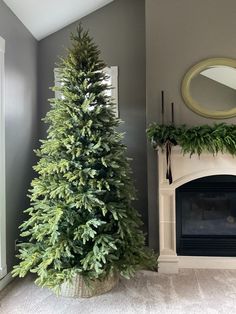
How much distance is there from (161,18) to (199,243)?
2.48 metres

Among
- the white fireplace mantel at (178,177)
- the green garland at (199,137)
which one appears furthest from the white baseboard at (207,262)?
the green garland at (199,137)

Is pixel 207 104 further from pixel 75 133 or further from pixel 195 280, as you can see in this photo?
pixel 195 280

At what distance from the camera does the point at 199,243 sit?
351 cm

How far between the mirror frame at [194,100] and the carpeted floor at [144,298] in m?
1.66

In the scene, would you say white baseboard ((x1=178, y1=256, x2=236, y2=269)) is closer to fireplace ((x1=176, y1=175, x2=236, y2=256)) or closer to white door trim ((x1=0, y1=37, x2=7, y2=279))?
fireplace ((x1=176, y1=175, x2=236, y2=256))

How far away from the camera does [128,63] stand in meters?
4.01

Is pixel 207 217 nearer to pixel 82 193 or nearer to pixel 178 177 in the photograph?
pixel 178 177

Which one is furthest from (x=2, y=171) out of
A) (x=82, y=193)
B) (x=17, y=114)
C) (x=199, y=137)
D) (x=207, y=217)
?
(x=207, y=217)

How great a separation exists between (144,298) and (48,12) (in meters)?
2.98

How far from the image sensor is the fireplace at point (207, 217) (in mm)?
3479

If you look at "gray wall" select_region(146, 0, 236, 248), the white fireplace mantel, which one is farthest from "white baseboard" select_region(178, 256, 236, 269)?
"gray wall" select_region(146, 0, 236, 248)

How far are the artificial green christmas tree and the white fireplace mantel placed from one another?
564mm

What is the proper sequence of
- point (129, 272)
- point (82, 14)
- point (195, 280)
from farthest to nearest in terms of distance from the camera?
point (82, 14) < point (195, 280) < point (129, 272)

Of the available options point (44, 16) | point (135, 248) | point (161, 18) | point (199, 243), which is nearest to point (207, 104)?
point (161, 18)
